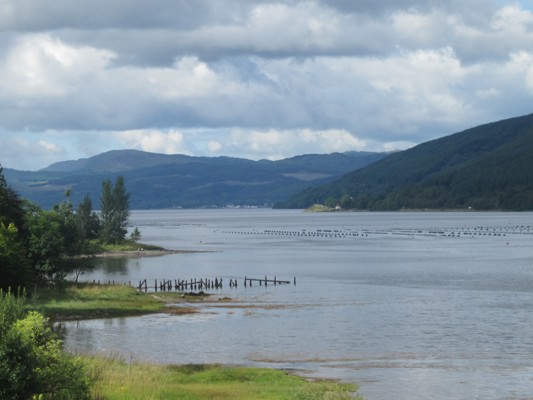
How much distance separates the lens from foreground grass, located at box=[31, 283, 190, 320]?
79.6 m

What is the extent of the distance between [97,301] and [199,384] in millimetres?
41565

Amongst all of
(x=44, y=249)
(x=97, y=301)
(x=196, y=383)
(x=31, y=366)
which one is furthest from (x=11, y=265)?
(x=31, y=366)

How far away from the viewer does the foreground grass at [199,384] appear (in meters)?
39.0

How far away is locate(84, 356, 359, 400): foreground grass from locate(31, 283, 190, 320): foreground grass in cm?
2641

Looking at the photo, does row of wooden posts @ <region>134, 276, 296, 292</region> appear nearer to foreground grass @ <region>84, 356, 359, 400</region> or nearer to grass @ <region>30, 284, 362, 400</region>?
grass @ <region>30, 284, 362, 400</region>

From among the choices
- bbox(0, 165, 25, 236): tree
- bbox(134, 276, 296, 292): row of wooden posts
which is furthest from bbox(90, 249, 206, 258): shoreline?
bbox(0, 165, 25, 236): tree

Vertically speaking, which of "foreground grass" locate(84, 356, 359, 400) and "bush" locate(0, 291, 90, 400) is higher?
"bush" locate(0, 291, 90, 400)

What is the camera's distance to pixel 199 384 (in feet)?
155

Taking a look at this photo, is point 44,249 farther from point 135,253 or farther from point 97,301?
point 135,253

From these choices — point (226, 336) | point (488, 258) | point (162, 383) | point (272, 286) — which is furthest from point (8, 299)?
point (488, 258)

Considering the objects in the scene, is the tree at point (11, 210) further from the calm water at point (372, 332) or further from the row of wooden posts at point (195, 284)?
the calm water at point (372, 332)

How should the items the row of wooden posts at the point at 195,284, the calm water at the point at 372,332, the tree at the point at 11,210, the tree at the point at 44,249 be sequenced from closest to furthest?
the calm water at the point at 372,332
the tree at the point at 11,210
the tree at the point at 44,249
the row of wooden posts at the point at 195,284

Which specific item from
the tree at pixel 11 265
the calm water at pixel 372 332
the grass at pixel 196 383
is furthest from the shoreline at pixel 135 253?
the grass at pixel 196 383

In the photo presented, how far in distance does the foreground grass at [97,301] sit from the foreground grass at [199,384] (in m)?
26.4
